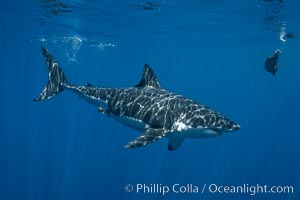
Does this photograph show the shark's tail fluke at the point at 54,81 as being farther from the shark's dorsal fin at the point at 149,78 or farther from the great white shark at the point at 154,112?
the shark's dorsal fin at the point at 149,78

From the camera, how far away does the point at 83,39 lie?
3384 centimetres

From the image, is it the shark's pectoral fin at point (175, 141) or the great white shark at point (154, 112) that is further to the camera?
the shark's pectoral fin at point (175, 141)

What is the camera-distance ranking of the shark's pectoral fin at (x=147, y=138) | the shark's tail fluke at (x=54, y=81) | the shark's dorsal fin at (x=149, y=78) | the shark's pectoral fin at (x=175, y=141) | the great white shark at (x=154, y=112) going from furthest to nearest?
the shark's tail fluke at (x=54, y=81) → the shark's dorsal fin at (x=149, y=78) → the shark's pectoral fin at (x=175, y=141) → the great white shark at (x=154, y=112) → the shark's pectoral fin at (x=147, y=138)

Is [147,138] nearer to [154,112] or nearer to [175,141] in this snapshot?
[154,112]

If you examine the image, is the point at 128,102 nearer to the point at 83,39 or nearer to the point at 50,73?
the point at 50,73

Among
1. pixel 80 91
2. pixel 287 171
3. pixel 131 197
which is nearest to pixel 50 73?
pixel 80 91

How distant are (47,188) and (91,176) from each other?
5.28m

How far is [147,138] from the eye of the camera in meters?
8.42

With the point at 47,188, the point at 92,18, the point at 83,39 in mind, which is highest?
the point at 92,18

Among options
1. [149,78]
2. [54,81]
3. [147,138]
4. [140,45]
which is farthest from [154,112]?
[140,45]

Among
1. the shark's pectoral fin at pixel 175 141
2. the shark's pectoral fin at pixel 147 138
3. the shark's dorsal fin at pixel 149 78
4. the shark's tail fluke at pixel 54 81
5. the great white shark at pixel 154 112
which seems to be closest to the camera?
the shark's pectoral fin at pixel 147 138

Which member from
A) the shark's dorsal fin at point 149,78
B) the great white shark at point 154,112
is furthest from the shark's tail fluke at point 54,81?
the shark's dorsal fin at point 149,78

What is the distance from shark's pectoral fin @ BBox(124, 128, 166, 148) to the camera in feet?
26.4

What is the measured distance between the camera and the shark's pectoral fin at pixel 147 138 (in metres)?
8.05
